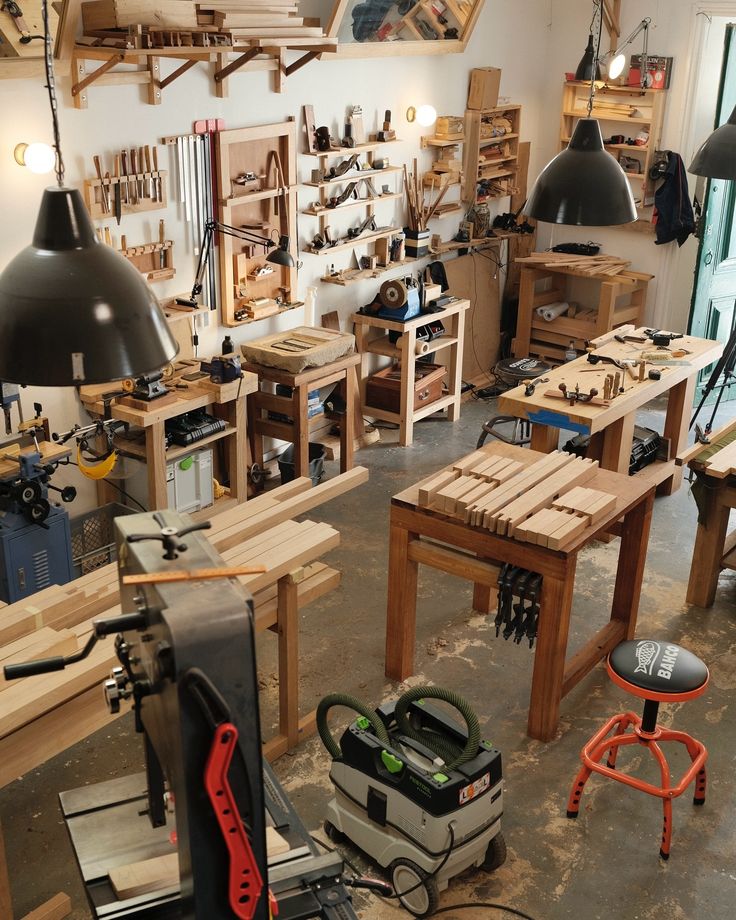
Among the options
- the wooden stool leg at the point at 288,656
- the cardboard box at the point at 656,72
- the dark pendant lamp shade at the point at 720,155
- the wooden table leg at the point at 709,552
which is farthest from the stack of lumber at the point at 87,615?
the cardboard box at the point at 656,72

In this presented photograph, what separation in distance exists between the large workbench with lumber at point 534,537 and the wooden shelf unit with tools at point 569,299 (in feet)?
12.2

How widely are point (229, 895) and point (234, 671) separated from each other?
0.42 metres

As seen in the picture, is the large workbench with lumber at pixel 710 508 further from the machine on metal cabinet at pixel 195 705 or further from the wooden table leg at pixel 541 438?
the machine on metal cabinet at pixel 195 705

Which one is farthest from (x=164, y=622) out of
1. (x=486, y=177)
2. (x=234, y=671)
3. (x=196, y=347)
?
(x=486, y=177)

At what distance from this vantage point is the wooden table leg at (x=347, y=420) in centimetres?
707

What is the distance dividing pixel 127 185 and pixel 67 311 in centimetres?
388

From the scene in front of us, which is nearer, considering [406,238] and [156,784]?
[156,784]

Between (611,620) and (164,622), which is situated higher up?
(164,622)

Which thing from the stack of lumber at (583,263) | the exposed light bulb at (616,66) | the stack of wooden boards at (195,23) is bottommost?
the stack of lumber at (583,263)

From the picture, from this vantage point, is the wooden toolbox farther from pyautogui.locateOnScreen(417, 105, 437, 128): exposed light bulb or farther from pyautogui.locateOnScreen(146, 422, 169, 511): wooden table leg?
pyautogui.locateOnScreen(146, 422, 169, 511): wooden table leg

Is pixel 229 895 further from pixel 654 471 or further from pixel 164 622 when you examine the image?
pixel 654 471

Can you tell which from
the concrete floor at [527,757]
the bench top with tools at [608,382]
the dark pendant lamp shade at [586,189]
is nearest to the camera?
the concrete floor at [527,757]

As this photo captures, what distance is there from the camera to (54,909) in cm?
361

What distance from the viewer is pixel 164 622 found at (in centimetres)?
180
